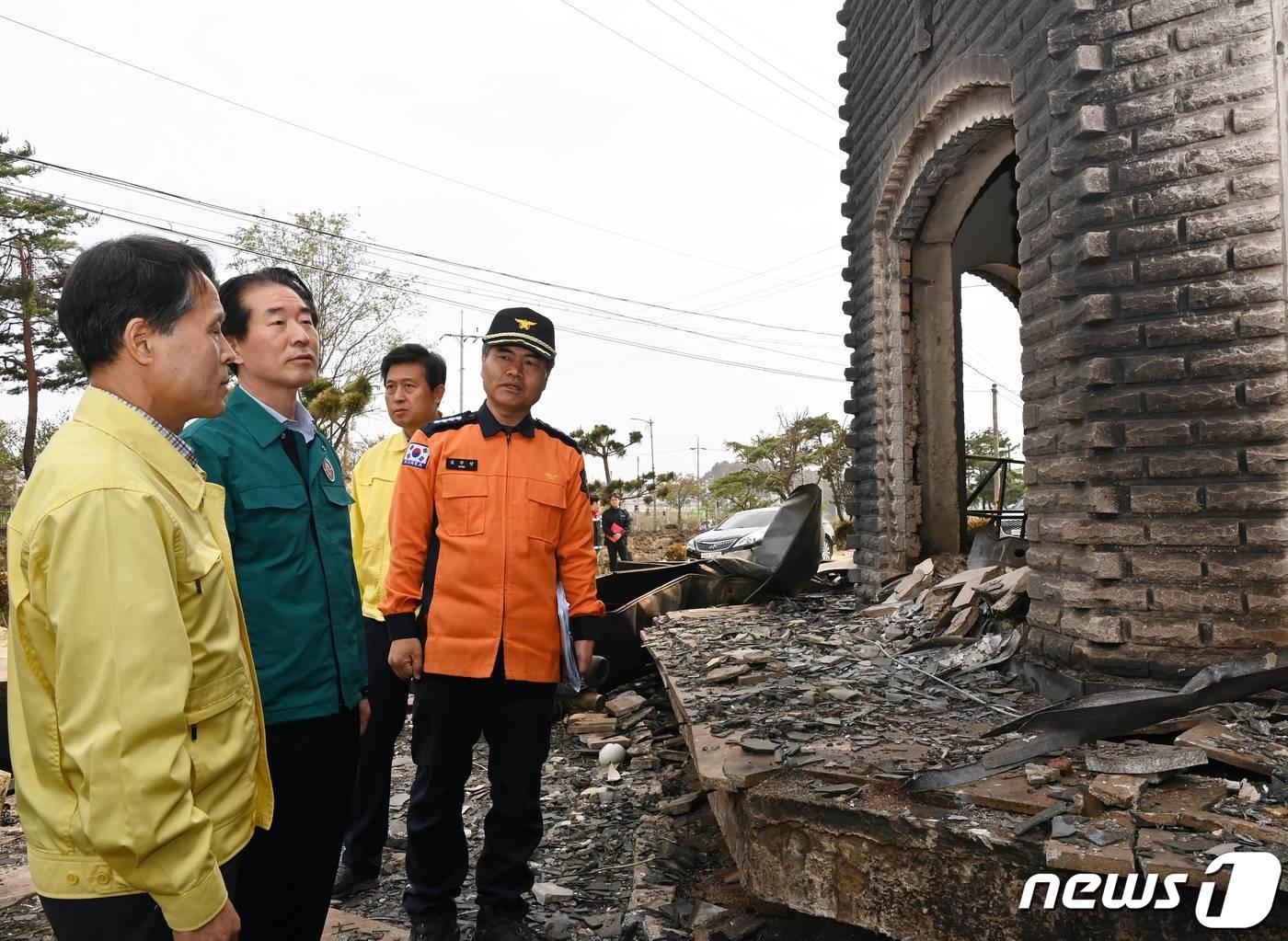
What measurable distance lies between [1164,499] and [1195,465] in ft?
0.56

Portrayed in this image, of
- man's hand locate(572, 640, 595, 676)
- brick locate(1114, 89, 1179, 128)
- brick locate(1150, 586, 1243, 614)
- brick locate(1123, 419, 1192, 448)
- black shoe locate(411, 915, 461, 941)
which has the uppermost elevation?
brick locate(1114, 89, 1179, 128)

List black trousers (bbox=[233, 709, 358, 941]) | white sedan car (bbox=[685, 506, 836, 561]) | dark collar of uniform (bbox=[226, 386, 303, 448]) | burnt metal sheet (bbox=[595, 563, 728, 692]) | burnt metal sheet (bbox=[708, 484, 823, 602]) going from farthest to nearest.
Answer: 1. white sedan car (bbox=[685, 506, 836, 561])
2. burnt metal sheet (bbox=[708, 484, 823, 602])
3. burnt metal sheet (bbox=[595, 563, 728, 692])
4. dark collar of uniform (bbox=[226, 386, 303, 448])
5. black trousers (bbox=[233, 709, 358, 941])

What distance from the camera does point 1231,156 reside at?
3.24 metres

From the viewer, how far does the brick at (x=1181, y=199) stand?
3.26m

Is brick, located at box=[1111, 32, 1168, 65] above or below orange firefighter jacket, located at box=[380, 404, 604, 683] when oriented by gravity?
above

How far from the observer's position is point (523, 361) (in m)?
3.06

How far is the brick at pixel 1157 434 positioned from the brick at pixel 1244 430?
0.20 ft

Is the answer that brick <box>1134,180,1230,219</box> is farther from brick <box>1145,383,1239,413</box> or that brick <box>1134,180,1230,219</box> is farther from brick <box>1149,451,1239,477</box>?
brick <box>1149,451,1239,477</box>

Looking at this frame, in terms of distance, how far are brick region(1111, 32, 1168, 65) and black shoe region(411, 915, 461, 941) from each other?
4110 mm

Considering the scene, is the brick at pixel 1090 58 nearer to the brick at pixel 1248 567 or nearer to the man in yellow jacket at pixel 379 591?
the brick at pixel 1248 567

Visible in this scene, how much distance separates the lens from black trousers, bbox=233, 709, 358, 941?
6.42 ft

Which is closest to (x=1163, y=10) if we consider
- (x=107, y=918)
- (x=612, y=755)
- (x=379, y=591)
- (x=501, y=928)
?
(x=379, y=591)

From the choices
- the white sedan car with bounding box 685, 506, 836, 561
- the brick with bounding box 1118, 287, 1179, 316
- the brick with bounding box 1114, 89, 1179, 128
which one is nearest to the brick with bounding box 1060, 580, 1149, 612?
the brick with bounding box 1118, 287, 1179, 316

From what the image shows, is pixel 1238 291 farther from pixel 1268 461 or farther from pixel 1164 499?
pixel 1164 499
